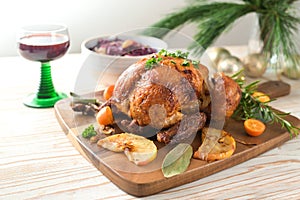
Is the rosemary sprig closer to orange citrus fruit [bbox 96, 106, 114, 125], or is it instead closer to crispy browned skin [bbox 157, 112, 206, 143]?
crispy browned skin [bbox 157, 112, 206, 143]

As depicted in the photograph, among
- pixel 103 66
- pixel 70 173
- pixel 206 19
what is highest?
pixel 206 19

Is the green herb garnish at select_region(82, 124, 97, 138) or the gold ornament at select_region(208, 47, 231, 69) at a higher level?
the gold ornament at select_region(208, 47, 231, 69)

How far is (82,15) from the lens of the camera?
2.23m

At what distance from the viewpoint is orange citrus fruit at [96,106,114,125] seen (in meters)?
1.30

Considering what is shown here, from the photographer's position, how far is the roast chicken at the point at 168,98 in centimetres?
120

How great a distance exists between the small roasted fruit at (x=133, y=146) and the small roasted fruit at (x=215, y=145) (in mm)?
120

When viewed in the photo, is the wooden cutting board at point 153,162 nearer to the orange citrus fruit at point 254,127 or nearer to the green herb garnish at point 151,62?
the orange citrus fruit at point 254,127

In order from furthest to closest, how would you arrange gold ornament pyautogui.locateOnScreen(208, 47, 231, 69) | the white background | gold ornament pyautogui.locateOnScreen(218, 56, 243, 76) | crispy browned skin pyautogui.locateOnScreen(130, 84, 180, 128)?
1. the white background
2. gold ornament pyautogui.locateOnScreen(208, 47, 231, 69)
3. gold ornament pyautogui.locateOnScreen(218, 56, 243, 76)
4. crispy browned skin pyautogui.locateOnScreen(130, 84, 180, 128)

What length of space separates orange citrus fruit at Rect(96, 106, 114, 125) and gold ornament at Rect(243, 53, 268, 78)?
2.50 feet

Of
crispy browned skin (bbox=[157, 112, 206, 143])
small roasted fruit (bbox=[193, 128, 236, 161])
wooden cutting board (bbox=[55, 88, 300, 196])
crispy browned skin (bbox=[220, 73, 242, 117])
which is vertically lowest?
wooden cutting board (bbox=[55, 88, 300, 196])

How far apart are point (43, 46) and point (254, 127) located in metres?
0.73

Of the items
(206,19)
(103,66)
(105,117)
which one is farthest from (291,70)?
(105,117)

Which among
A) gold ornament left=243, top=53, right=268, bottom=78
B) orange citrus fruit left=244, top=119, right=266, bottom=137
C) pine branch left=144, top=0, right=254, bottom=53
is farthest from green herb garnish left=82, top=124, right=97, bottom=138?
gold ornament left=243, top=53, right=268, bottom=78

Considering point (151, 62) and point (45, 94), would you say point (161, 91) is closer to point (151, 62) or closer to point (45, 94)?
point (151, 62)
